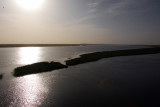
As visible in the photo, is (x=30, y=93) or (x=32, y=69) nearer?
(x=30, y=93)

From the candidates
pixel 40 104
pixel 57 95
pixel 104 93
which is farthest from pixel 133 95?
pixel 40 104

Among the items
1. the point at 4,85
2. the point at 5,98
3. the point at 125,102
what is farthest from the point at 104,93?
the point at 4,85

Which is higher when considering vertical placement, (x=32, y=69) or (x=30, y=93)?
(x=32, y=69)

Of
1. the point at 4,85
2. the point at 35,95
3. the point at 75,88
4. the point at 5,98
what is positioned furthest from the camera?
the point at 4,85

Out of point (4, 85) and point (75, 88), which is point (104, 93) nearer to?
point (75, 88)

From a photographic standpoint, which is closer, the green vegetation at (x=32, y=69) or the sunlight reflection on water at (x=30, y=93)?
the sunlight reflection on water at (x=30, y=93)

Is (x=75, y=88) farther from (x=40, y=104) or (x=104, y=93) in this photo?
(x=40, y=104)

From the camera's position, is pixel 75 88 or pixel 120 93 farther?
pixel 75 88

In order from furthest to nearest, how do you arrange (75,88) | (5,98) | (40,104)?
(75,88) → (5,98) → (40,104)

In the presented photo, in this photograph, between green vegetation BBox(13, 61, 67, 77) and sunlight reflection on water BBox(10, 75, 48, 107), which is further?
green vegetation BBox(13, 61, 67, 77)
